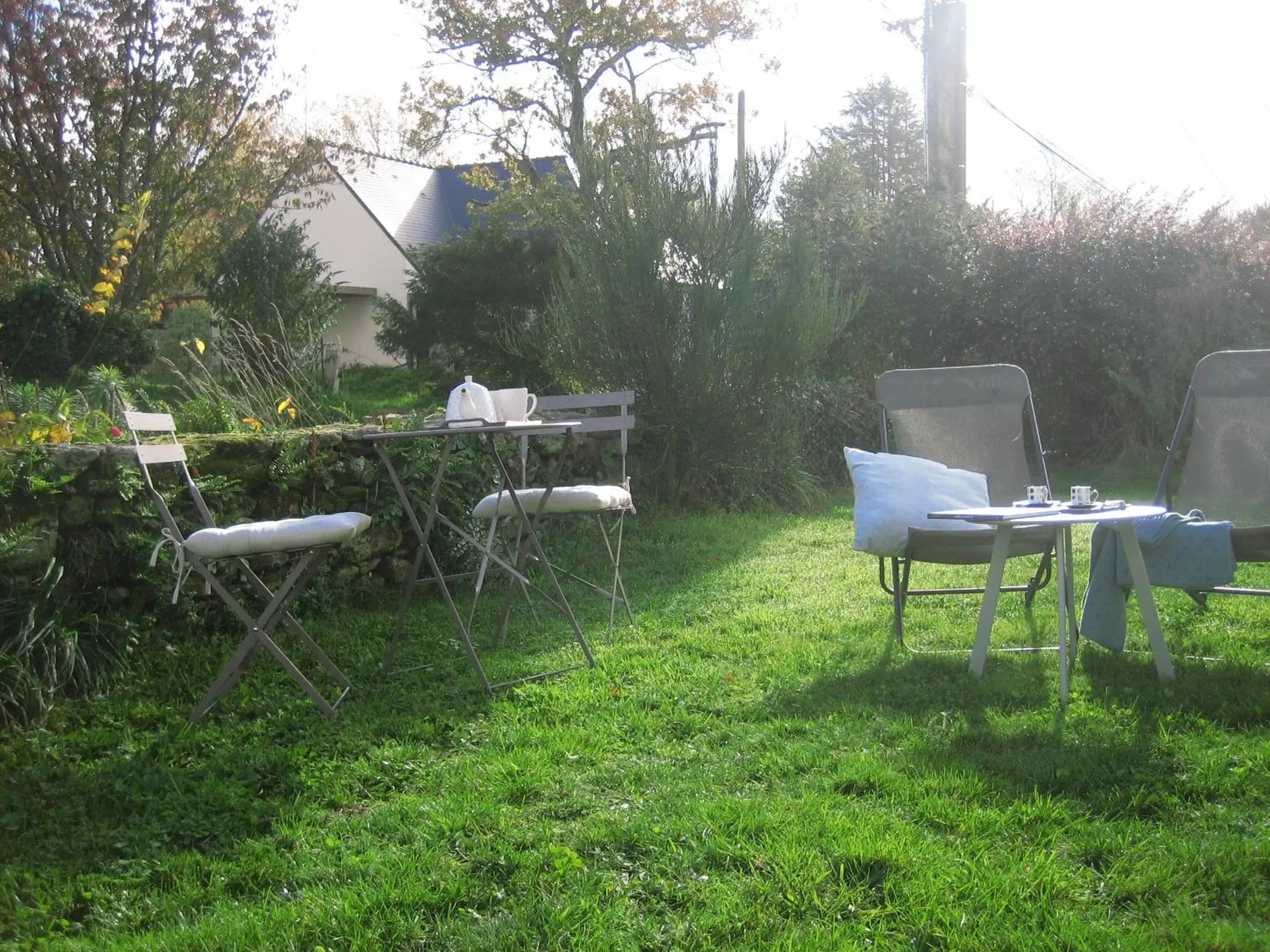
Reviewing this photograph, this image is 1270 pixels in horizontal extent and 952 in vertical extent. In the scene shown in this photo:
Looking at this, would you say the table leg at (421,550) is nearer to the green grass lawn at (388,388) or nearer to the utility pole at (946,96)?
the green grass lawn at (388,388)

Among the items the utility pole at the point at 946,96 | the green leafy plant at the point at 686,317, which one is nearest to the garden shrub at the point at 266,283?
the green leafy plant at the point at 686,317

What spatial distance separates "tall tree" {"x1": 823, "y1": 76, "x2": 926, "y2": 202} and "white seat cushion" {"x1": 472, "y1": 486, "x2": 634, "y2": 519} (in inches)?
1397

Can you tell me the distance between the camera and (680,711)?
358cm

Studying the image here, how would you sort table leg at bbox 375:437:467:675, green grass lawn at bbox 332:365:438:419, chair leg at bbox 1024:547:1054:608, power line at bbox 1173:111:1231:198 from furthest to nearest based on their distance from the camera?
power line at bbox 1173:111:1231:198, green grass lawn at bbox 332:365:438:419, chair leg at bbox 1024:547:1054:608, table leg at bbox 375:437:467:675

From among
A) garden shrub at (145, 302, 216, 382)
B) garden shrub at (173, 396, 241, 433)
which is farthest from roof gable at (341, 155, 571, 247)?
garden shrub at (173, 396, 241, 433)

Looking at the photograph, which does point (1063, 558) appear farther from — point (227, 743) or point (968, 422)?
point (227, 743)

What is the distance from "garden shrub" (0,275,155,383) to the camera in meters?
11.7

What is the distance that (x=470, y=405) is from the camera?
421 centimetres

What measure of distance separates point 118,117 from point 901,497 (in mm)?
13760

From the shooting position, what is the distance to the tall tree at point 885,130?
3794 centimetres

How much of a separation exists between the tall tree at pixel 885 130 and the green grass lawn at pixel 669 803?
35.7 metres

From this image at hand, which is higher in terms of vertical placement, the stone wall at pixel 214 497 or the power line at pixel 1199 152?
the power line at pixel 1199 152

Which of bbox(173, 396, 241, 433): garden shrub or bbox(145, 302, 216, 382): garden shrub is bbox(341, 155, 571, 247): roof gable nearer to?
bbox(145, 302, 216, 382): garden shrub

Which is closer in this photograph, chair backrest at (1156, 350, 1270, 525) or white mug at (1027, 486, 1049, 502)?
white mug at (1027, 486, 1049, 502)
